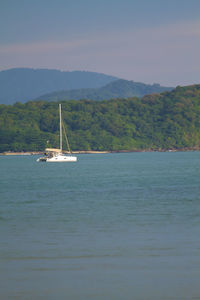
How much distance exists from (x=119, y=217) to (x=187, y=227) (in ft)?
16.7

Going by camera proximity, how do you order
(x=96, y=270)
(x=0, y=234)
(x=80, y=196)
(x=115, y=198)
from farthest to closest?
(x=80, y=196), (x=115, y=198), (x=0, y=234), (x=96, y=270)

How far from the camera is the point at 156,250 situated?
18.4m

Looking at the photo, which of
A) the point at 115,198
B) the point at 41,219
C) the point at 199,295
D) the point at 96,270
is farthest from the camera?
the point at 115,198

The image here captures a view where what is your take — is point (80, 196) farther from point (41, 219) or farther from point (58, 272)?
point (58, 272)

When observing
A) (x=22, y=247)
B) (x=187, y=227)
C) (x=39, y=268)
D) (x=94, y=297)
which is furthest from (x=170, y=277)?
(x=187, y=227)

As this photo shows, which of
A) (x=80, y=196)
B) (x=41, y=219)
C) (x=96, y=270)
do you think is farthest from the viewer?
(x=80, y=196)

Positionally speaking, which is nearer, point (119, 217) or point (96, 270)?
point (96, 270)

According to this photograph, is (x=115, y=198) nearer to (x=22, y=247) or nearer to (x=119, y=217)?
(x=119, y=217)

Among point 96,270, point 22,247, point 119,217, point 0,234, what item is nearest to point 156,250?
point 96,270

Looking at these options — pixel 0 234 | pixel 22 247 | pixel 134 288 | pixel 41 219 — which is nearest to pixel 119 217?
pixel 41 219

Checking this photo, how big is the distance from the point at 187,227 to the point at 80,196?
19.9 meters

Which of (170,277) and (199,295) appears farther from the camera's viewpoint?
(170,277)

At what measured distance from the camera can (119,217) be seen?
2769 centimetres

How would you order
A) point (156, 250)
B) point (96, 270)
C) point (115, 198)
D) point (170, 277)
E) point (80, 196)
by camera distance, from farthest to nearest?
point (80, 196) → point (115, 198) → point (156, 250) → point (96, 270) → point (170, 277)
